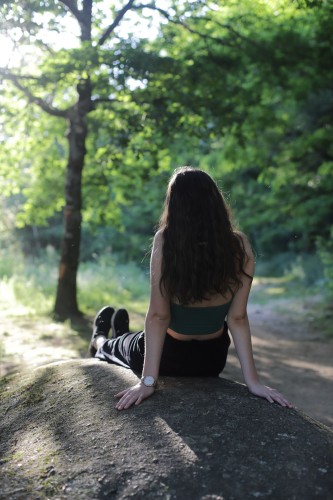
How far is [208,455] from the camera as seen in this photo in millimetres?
2494

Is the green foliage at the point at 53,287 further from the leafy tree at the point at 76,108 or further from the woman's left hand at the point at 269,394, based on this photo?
the woman's left hand at the point at 269,394

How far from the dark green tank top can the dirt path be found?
2083 mm

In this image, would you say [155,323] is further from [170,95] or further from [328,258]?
[328,258]

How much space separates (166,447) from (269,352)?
5926 mm

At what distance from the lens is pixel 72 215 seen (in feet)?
29.9

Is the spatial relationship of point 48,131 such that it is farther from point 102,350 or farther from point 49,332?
point 102,350

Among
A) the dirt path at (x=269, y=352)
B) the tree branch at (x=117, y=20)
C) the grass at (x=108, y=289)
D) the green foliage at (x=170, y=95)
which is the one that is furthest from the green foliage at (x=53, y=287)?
the tree branch at (x=117, y=20)

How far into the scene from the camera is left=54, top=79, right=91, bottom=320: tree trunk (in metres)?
8.97

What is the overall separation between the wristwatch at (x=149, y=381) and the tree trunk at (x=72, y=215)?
6.18 meters

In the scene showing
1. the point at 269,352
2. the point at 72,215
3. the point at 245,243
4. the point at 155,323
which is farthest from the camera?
the point at 72,215

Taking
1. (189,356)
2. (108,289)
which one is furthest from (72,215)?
(189,356)

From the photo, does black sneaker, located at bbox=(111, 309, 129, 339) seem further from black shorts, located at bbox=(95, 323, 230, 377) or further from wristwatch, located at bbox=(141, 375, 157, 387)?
wristwatch, located at bbox=(141, 375, 157, 387)

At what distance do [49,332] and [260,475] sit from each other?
6.17 metres

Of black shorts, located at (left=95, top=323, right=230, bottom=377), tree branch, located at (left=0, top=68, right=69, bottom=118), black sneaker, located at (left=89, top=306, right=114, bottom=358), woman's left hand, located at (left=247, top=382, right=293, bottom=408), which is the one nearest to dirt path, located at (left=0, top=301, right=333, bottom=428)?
black sneaker, located at (left=89, top=306, right=114, bottom=358)
